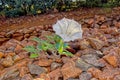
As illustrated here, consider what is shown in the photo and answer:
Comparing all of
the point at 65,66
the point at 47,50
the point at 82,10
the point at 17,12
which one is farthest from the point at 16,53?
the point at 82,10

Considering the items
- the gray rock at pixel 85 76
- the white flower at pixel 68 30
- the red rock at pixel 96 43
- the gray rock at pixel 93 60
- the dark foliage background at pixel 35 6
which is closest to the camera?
the gray rock at pixel 85 76

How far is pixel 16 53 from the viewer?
2.06 m

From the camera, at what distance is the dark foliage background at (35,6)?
281 cm

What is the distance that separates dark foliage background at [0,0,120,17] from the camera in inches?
111

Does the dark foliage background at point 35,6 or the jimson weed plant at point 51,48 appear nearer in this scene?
the jimson weed plant at point 51,48

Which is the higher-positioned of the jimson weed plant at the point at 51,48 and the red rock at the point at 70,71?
the jimson weed plant at the point at 51,48

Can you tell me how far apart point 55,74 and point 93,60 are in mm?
265

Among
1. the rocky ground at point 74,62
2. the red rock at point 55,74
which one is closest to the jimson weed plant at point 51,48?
the rocky ground at point 74,62

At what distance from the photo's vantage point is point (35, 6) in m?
2.87

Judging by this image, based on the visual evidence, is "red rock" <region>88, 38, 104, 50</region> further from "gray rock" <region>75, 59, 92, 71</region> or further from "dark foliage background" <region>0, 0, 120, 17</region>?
"dark foliage background" <region>0, 0, 120, 17</region>

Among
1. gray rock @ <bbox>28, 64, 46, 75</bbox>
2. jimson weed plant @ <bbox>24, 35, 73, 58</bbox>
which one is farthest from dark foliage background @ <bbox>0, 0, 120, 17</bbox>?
gray rock @ <bbox>28, 64, 46, 75</bbox>

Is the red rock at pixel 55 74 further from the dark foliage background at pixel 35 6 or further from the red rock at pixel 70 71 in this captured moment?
the dark foliage background at pixel 35 6

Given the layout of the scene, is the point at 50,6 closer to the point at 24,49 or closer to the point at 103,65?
the point at 24,49

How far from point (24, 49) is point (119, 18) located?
1211 millimetres
